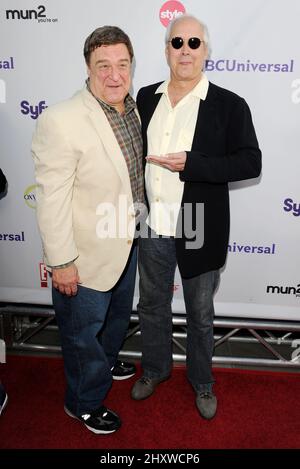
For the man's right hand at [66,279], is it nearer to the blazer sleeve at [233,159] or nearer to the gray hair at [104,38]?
the blazer sleeve at [233,159]

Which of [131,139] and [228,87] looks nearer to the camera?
[131,139]

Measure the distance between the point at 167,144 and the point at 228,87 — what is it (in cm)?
62

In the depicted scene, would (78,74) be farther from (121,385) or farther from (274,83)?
(121,385)

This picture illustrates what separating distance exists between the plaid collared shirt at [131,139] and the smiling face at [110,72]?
0.04 metres

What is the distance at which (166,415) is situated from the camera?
92.0 inches

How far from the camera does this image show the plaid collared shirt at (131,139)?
6.06 feet

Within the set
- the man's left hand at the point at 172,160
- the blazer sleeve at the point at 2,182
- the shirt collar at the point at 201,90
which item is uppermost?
the shirt collar at the point at 201,90

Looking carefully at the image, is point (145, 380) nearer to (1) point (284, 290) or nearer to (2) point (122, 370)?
(2) point (122, 370)

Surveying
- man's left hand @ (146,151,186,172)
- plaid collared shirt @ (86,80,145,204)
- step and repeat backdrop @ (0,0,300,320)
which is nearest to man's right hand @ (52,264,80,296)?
plaid collared shirt @ (86,80,145,204)

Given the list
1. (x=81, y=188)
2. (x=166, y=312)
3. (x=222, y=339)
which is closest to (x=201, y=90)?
(x=81, y=188)

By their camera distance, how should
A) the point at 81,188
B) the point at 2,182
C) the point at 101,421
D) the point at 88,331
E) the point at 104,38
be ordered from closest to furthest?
the point at 104,38
the point at 81,188
the point at 88,331
the point at 101,421
the point at 2,182

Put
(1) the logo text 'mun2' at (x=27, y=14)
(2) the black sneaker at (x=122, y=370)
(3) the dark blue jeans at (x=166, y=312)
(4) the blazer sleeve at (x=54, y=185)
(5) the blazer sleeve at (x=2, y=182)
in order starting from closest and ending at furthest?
(4) the blazer sleeve at (x=54, y=185)
(3) the dark blue jeans at (x=166, y=312)
(1) the logo text 'mun2' at (x=27, y=14)
(5) the blazer sleeve at (x=2, y=182)
(2) the black sneaker at (x=122, y=370)

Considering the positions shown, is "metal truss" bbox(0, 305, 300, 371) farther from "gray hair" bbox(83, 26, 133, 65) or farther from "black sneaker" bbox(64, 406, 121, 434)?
"gray hair" bbox(83, 26, 133, 65)

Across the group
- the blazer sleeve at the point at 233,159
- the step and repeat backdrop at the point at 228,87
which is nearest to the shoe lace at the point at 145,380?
the step and repeat backdrop at the point at 228,87
